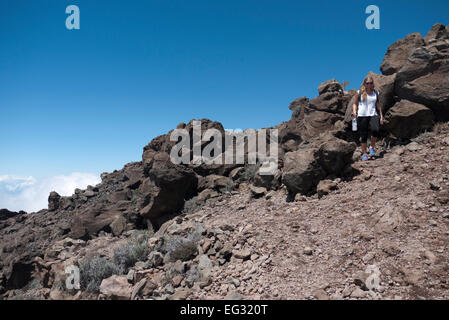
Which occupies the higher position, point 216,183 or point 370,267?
point 216,183

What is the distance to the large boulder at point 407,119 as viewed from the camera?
7344mm

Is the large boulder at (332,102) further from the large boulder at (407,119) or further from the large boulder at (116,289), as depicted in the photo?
the large boulder at (116,289)

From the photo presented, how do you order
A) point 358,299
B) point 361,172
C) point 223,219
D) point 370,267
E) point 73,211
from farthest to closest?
1. point 73,211
2. point 223,219
3. point 361,172
4. point 370,267
5. point 358,299

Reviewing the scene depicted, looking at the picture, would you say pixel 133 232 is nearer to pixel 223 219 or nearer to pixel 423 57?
pixel 223 219

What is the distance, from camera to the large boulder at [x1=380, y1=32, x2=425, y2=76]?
30.7 ft

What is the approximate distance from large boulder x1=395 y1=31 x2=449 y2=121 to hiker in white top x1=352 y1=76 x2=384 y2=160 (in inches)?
53.6

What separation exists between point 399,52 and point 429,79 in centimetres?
268

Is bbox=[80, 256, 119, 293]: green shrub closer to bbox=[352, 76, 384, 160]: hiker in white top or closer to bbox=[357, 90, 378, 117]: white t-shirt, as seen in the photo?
bbox=[352, 76, 384, 160]: hiker in white top

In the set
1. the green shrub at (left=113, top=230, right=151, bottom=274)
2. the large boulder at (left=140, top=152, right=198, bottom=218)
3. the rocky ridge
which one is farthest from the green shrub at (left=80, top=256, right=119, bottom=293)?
the large boulder at (left=140, top=152, right=198, bottom=218)

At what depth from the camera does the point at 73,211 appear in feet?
57.4

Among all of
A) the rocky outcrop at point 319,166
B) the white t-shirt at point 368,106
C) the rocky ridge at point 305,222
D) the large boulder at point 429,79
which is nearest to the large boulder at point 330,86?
the rocky ridge at point 305,222

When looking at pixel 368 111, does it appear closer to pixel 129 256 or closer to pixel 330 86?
pixel 330 86
